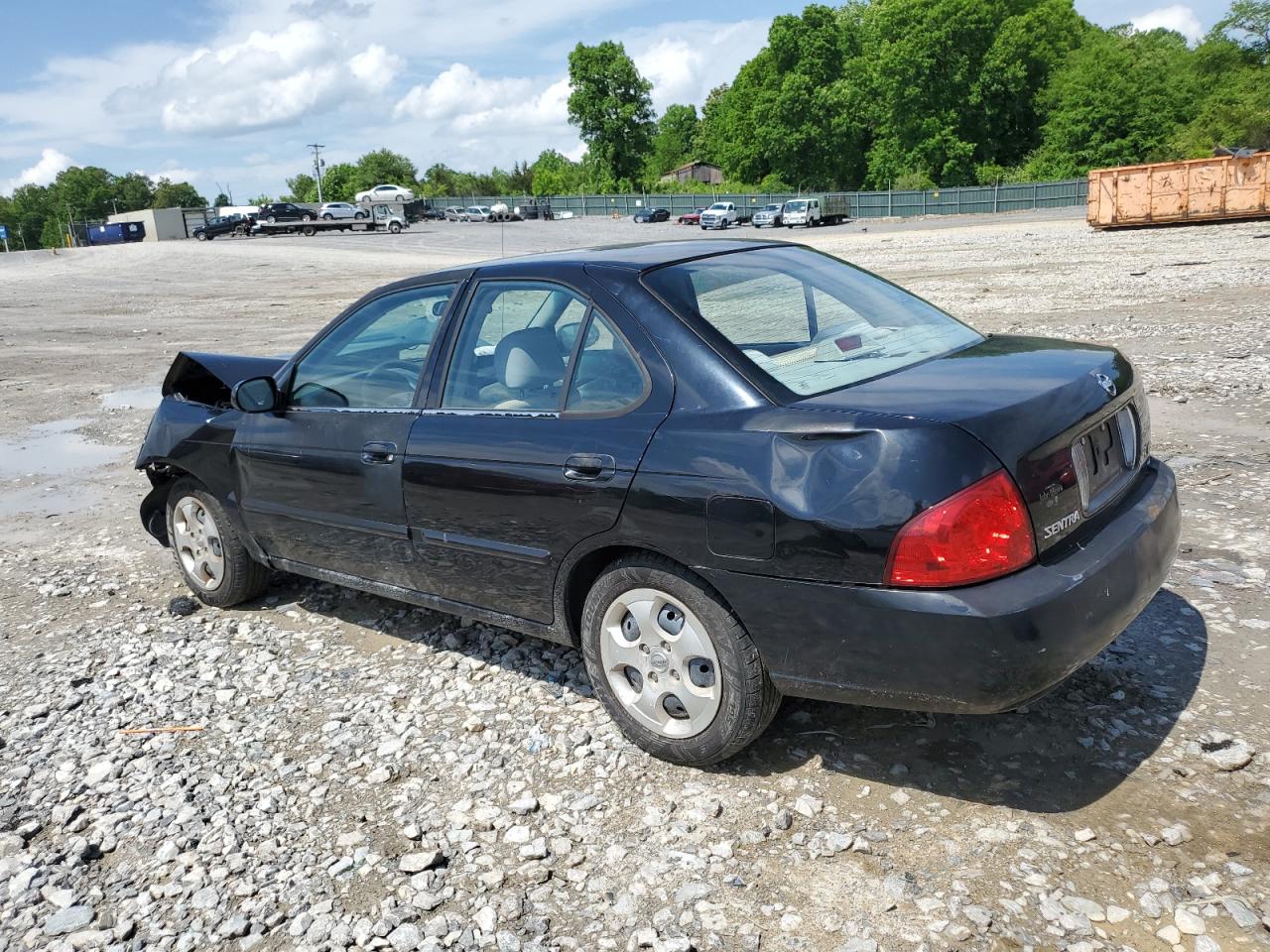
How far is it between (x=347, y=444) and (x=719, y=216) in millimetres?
61190

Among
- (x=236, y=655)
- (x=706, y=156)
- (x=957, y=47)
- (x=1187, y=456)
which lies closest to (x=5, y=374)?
(x=236, y=655)

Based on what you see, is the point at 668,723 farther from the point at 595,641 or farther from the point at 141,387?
the point at 141,387

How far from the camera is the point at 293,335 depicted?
694 inches

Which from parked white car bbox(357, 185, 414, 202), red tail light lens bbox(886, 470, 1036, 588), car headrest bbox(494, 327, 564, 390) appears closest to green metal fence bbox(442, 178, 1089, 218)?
parked white car bbox(357, 185, 414, 202)

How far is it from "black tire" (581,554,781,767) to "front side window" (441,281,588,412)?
688mm

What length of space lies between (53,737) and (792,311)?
11.0ft

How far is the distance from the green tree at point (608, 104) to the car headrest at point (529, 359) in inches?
3917

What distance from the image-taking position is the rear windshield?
339 cm

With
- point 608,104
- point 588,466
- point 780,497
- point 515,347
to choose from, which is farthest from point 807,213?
point 780,497

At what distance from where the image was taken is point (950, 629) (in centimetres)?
277

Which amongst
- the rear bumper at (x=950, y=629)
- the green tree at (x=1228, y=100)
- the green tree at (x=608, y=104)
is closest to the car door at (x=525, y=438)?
the rear bumper at (x=950, y=629)

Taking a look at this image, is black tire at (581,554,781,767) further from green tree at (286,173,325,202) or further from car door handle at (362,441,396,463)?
green tree at (286,173,325,202)

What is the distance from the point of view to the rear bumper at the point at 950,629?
109 inches

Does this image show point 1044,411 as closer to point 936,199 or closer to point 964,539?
point 964,539
